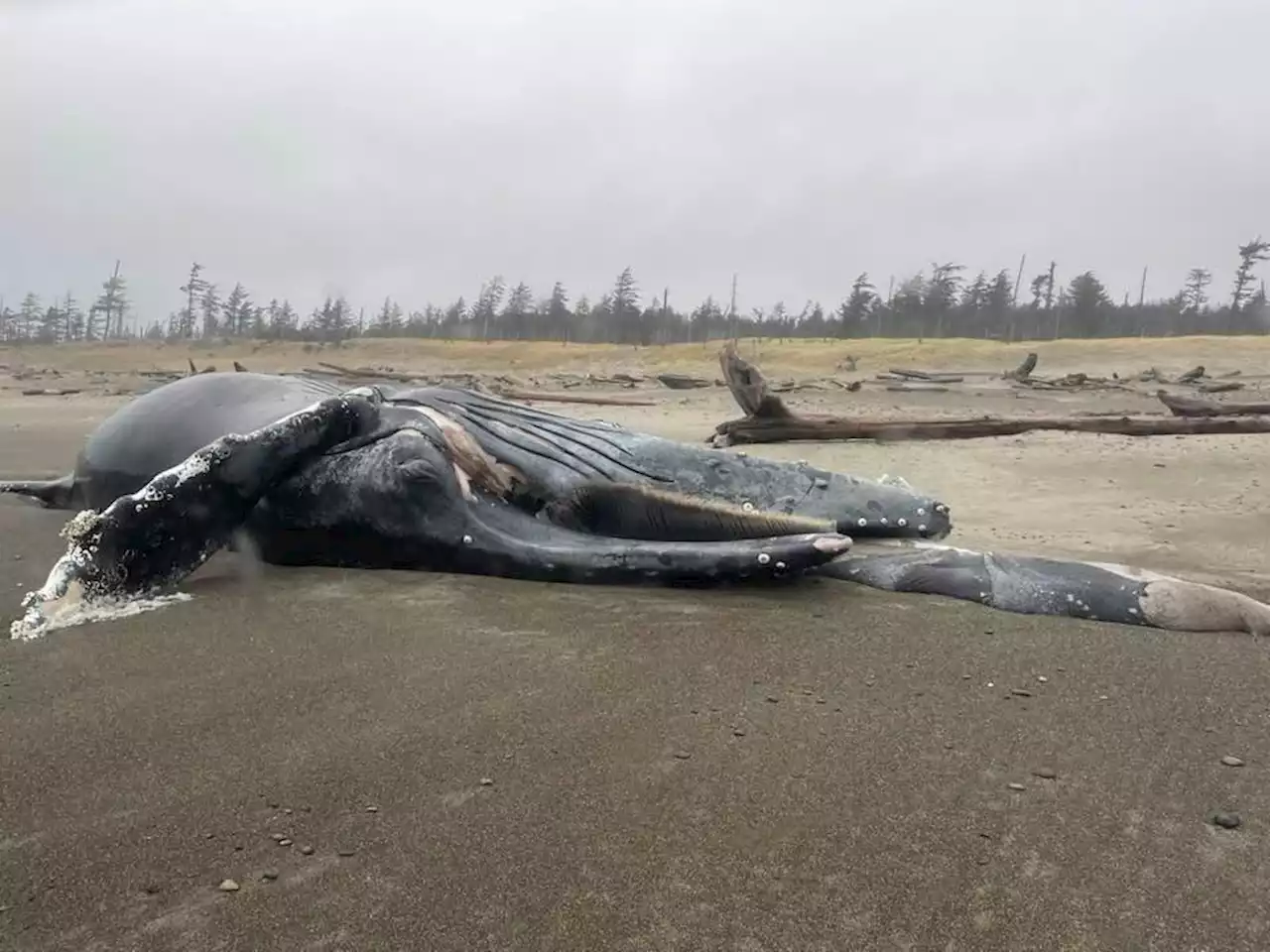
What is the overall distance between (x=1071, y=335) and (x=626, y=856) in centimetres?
5175

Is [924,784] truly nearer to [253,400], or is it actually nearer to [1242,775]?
[1242,775]

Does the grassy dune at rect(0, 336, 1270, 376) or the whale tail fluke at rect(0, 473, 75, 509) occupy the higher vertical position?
the grassy dune at rect(0, 336, 1270, 376)

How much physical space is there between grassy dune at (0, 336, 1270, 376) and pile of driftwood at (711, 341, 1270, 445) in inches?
786

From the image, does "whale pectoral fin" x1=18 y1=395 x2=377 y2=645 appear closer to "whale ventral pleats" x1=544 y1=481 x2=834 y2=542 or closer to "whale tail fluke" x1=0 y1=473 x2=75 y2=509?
"whale ventral pleats" x1=544 y1=481 x2=834 y2=542

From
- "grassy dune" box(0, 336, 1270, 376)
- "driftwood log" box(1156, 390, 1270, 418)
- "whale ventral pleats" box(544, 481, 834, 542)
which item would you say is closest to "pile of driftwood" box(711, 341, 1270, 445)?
"driftwood log" box(1156, 390, 1270, 418)

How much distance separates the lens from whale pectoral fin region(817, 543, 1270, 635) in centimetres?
347

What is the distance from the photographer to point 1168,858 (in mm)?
1887

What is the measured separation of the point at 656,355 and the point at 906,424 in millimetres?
33091

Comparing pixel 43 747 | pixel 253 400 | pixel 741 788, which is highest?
pixel 253 400

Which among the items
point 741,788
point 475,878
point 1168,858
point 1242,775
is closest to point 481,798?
point 475,878

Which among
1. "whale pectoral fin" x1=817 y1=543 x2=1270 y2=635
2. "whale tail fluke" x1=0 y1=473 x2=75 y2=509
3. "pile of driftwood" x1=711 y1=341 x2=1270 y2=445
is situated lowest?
"whale tail fluke" x1=0 y1=473 x2=75 y2=509

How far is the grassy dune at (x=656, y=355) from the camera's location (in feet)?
97.8

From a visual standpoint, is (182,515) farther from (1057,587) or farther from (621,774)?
(1057,587)

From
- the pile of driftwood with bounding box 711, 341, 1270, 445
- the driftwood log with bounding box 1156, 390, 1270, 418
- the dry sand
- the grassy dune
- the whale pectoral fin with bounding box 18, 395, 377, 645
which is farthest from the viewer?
the grassy dune
